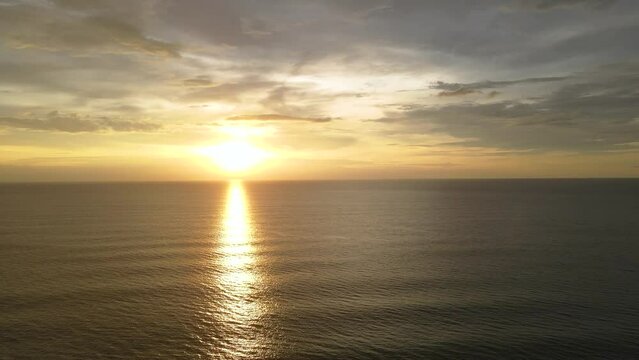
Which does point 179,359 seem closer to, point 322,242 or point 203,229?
point 322,242

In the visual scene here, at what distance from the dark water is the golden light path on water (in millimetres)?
320

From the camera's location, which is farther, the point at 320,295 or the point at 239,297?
the point at 239,297

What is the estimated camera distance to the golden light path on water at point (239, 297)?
52.6 meters

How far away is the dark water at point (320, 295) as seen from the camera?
169ft

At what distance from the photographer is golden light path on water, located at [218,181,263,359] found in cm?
5262

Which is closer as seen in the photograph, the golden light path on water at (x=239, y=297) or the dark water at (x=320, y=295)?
the dark water at (x=320, y=295)

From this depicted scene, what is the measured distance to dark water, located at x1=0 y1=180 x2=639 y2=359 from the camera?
169ft

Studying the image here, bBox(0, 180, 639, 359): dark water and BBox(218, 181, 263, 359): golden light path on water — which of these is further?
BBox(218, 181, 263, 359): golden light path on water

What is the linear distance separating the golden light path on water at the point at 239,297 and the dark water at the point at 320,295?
320 millimetres

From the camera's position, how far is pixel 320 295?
70.6 m

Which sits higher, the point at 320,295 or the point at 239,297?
the point at 320,295

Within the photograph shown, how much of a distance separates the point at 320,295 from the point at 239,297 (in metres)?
13.6

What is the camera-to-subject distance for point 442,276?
81.4 metres

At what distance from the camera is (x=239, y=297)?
234 feet
